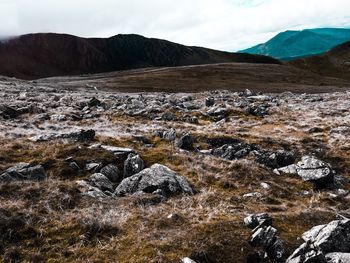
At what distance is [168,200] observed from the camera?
1669cm

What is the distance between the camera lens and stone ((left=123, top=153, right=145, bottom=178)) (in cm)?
2019

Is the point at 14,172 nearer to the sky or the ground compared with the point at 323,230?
nearer to the sky

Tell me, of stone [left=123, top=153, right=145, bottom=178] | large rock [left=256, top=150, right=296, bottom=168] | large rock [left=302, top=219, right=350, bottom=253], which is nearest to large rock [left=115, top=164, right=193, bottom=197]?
stone [left=123, top=153, right=145, bottom=178]

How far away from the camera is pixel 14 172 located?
18.7 metres

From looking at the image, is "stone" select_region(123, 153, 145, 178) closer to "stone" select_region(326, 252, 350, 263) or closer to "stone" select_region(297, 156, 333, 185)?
"stone" select_region(297, 156, 333, 185)

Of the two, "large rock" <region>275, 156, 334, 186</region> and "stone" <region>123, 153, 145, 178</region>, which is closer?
"stone" <region>123, 153, 145, 178</region>

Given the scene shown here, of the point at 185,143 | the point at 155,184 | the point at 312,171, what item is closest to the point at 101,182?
the point at 155,184

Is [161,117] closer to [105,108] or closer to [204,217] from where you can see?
[105,108]

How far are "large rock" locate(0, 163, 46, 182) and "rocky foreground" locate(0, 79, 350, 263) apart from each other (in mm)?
48

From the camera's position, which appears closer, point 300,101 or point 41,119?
point 41,119

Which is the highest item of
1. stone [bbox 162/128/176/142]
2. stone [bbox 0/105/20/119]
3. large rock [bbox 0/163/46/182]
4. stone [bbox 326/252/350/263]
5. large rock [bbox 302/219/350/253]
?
stone [bbox 0/105/20/119]

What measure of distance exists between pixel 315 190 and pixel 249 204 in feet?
15.9

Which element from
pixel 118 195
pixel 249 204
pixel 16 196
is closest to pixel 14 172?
pixel 16 196

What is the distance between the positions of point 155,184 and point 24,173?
252 inches
